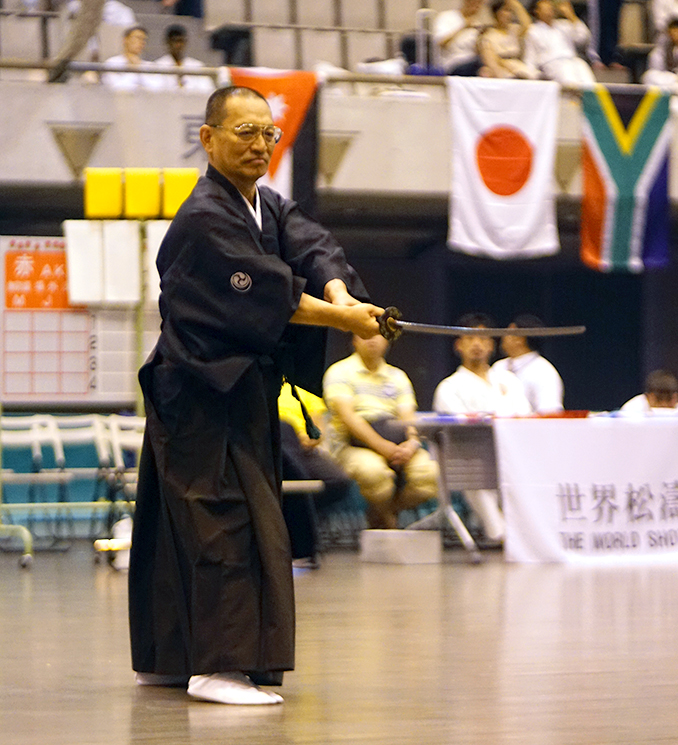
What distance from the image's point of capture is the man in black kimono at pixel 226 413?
2.90m

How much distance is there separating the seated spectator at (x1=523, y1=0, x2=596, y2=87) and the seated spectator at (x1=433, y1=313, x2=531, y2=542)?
424 centimetres

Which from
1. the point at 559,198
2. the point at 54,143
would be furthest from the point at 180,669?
the point at 559,198

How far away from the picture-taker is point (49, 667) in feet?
11.3

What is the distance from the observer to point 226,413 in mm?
2994

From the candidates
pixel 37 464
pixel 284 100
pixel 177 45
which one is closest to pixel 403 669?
pixel 37 464

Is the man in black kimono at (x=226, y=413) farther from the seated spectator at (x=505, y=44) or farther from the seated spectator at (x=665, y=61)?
the seated spectator at (x=665, y=61)

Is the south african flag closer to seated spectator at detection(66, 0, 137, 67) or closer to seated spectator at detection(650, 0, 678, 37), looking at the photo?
seated spectator at detection(650, 0, 678, 37)

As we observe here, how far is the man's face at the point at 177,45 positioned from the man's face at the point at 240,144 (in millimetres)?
7393

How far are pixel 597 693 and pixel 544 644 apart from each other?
0.82 meters

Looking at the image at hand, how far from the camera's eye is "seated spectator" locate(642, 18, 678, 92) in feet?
37.7

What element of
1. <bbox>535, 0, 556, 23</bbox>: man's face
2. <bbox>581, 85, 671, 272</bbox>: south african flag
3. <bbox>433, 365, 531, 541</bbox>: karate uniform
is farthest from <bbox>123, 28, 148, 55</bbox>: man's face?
<bbox>433, 365, 531, 541</bbox>: karate uniform

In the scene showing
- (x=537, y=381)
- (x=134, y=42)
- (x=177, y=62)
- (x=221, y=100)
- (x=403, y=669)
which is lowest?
(x=403, y=669)

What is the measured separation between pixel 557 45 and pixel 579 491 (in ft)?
19.1

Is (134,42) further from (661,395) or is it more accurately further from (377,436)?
(661,395)
